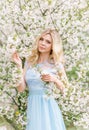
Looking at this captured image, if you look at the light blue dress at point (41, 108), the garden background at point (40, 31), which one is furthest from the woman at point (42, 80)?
the garden background at point (40, 31)

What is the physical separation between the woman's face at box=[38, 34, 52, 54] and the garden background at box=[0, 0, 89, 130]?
17.2 inches

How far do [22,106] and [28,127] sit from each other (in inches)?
26.2

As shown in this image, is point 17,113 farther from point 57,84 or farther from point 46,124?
point 57,84

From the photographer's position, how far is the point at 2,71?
6062 millimetres

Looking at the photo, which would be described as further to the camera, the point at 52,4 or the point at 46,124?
the point at 52,4

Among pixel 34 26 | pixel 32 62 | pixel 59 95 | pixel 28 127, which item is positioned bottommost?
pixel 28 127

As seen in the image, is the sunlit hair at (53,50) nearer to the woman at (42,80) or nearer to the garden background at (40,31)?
the woman at (42,80)

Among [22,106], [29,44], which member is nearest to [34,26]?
[29,44]

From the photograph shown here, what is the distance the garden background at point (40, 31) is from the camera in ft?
19.9

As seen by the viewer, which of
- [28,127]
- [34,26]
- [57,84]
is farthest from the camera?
[34,26]

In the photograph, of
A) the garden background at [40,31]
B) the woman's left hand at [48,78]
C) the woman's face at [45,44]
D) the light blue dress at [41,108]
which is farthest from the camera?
the garden background at [40,31]

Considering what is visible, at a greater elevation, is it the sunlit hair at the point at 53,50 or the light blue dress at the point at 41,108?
the sunlit hair at the point at 53,50

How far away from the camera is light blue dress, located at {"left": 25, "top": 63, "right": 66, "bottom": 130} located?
561 centimetres

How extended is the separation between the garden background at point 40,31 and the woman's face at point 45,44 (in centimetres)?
44
